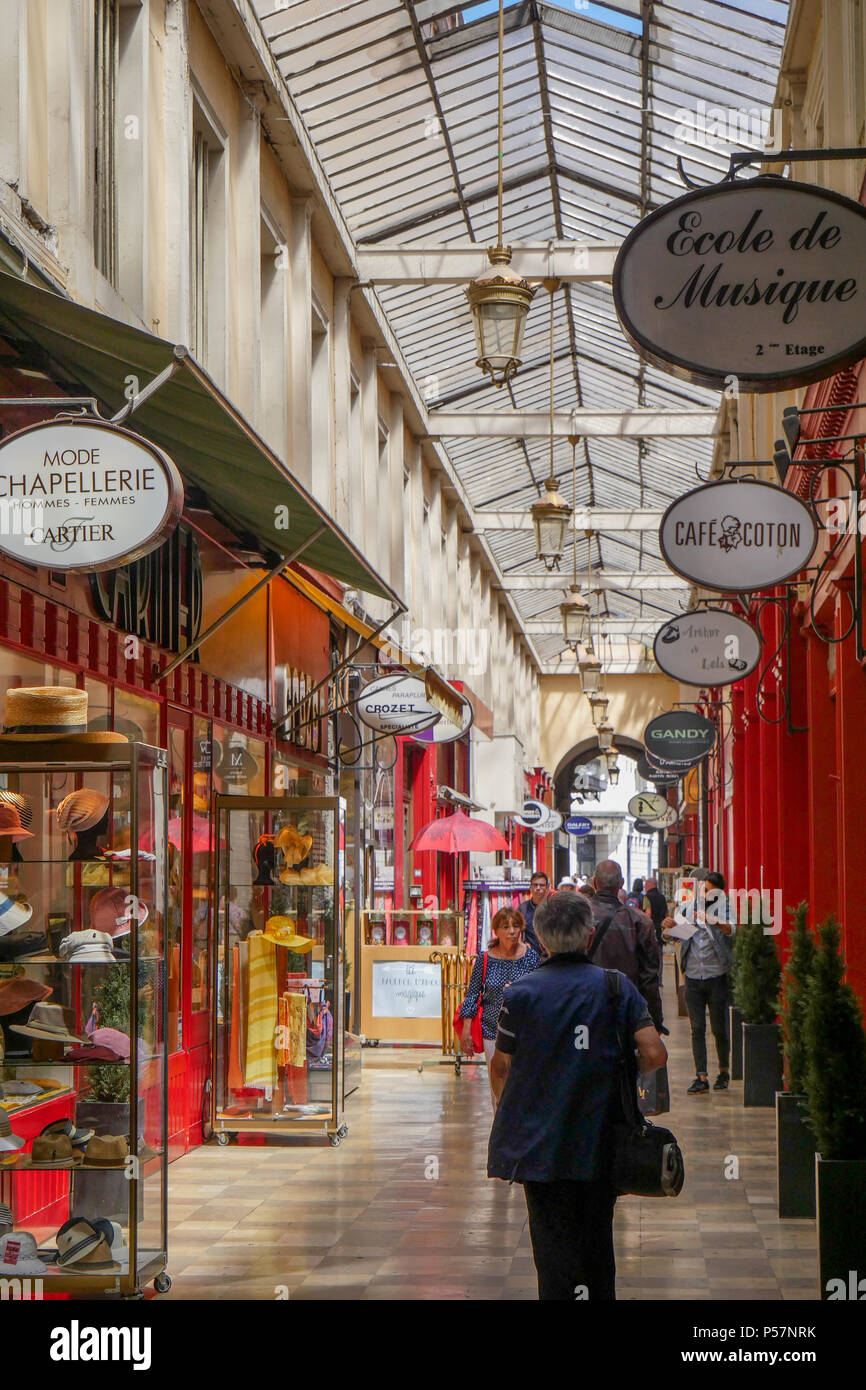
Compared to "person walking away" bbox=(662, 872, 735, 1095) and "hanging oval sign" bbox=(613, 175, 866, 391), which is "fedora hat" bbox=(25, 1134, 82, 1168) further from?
"person walking away" bbox=(662, 872, 735, 1095)

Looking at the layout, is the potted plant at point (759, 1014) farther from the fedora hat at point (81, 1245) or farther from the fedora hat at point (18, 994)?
the fedora hat at point (18, 994)

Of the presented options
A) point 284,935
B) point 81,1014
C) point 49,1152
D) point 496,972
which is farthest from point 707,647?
point 49,1152

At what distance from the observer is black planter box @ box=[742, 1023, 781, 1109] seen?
1153 cm

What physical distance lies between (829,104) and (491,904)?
52.1 feet

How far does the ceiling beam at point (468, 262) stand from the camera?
16.3m

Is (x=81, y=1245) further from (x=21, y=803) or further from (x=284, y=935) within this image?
(x=284, y=935)

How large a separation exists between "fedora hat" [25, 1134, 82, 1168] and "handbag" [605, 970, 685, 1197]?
8.29ft

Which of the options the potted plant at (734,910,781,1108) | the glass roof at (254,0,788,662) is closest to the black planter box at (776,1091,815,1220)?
the potted plant at (734,910,781,1108)

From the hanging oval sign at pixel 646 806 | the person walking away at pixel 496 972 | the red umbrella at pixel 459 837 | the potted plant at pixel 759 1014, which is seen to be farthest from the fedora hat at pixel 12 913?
the hanging oval sign at pixel 646 806

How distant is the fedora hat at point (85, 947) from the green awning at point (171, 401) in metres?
2.29
